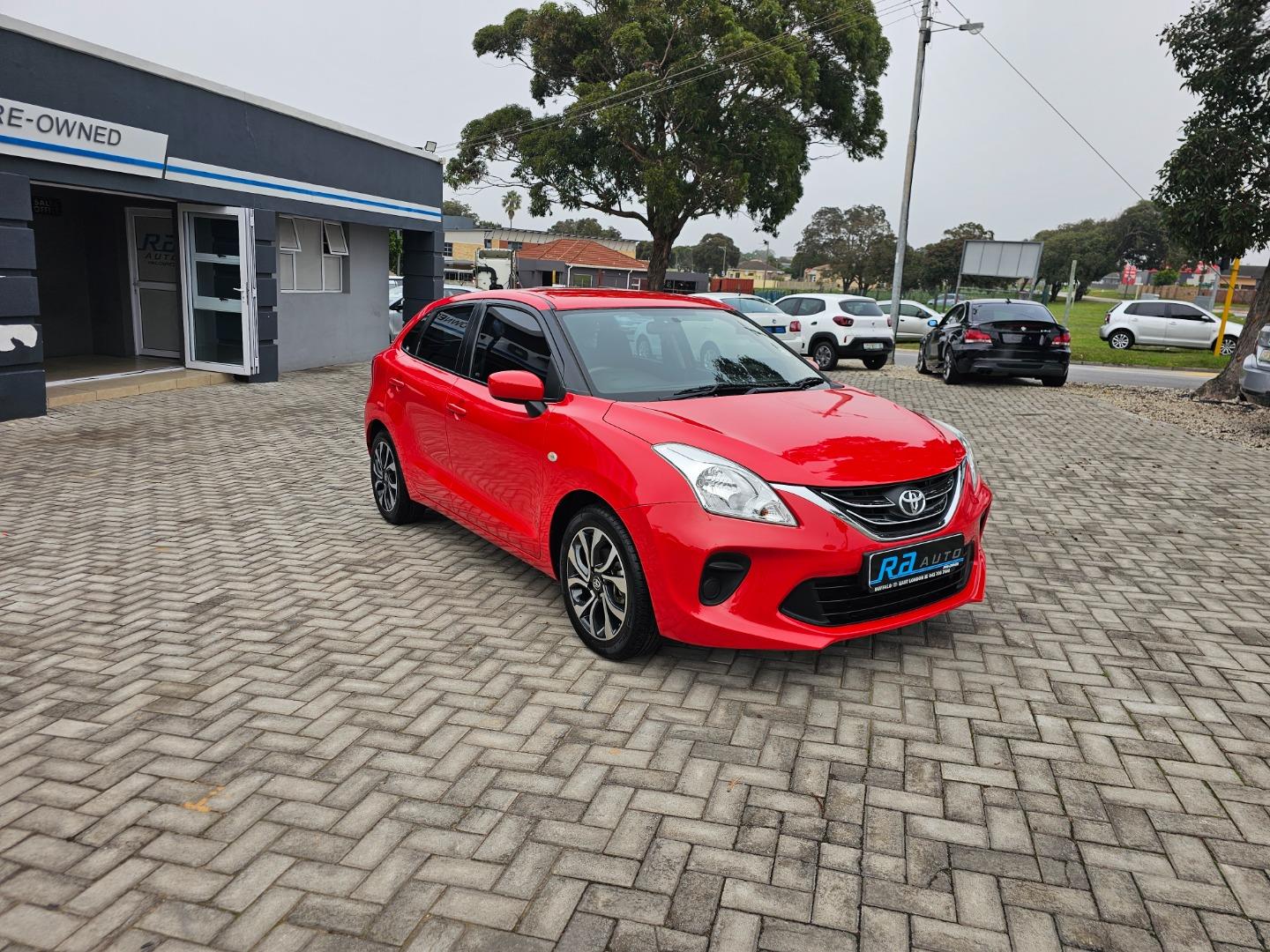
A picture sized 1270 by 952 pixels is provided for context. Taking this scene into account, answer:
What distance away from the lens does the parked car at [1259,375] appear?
9.64 metres

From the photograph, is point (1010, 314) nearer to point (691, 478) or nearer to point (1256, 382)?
point (1256, 382)

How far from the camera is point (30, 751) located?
3.22 metres

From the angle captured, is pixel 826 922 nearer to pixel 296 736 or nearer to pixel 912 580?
pixel 912 580

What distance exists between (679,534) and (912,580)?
3.41 ft

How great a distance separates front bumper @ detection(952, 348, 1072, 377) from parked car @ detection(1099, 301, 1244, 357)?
1376cm

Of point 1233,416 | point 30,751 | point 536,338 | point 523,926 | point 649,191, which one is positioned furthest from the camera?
point 649,191

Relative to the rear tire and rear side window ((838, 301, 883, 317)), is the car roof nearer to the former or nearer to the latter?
the rear tire

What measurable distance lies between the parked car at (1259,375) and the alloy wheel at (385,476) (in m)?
9.14

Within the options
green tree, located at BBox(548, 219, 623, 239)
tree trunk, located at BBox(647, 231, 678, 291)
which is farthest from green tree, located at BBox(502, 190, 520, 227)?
tree trunk, located at BBox(647, 231, 678, 291)

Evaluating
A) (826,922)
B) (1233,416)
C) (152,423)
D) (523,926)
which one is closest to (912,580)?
(826,922)

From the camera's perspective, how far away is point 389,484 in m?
6.24

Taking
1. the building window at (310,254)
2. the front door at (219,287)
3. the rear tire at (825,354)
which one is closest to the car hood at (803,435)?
the front door at (219,287)

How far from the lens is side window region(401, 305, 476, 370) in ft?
17.6

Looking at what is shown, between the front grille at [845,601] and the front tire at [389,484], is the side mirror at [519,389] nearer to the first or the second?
the front grille at [845,601]
